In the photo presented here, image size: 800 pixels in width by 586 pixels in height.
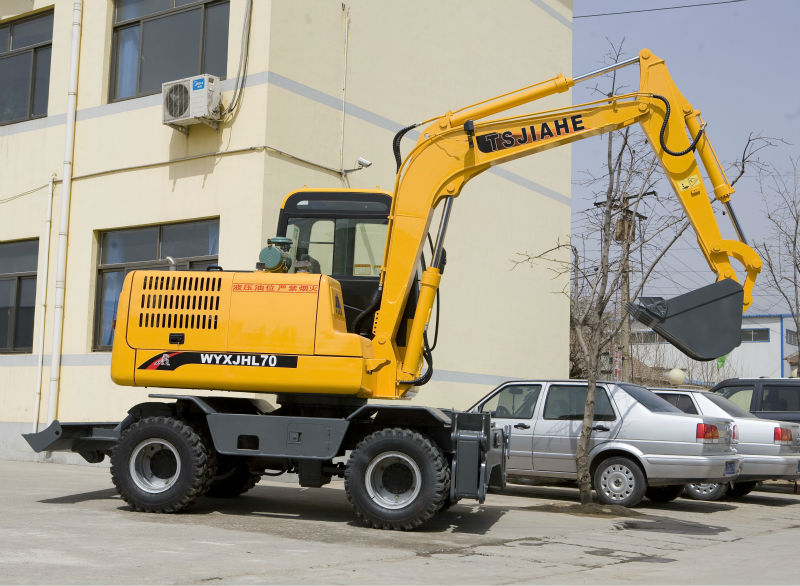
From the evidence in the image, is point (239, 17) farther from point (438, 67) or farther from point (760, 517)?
point (760, 517)

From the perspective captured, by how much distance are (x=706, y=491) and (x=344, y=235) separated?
24.0 ft

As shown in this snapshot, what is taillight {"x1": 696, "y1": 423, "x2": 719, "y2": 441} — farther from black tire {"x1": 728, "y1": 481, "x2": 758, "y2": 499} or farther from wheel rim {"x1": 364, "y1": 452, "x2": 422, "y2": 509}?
wheel rim {"x1": 364, "y1": 452, "x2": 422, "y2": 509}

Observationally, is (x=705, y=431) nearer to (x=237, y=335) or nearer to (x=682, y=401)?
(x=682, y=401)

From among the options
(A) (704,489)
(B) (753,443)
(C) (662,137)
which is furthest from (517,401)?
(C) (662,137)

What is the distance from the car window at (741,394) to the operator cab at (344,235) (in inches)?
357

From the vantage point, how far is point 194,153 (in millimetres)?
15438

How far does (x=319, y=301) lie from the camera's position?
9.62 meters

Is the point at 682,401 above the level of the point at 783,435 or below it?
above

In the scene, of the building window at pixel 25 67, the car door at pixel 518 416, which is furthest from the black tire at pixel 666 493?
the building window at pixel 25 67

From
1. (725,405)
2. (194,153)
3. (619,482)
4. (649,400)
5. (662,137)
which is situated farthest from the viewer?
(194,153)

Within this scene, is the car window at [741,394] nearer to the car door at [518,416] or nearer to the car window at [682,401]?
the car window at [682,401]

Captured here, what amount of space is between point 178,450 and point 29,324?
8867 mm

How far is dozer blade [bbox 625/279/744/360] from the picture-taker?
978 cm

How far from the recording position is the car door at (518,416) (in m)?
13.4
